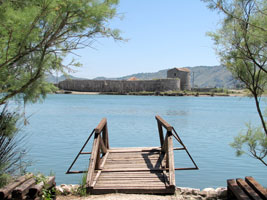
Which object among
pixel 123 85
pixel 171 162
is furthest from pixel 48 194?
pixel 123 85

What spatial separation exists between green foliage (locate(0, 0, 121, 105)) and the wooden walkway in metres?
1.74

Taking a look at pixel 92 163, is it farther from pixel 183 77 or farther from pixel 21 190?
pixel 183 77

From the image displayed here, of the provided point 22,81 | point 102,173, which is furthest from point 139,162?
point 22,81

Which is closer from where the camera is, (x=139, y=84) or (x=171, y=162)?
(x=171, y=162)

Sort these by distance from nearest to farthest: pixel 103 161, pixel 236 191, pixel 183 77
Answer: pixel 236 191 → pixel 103 161 → pixel 183 77

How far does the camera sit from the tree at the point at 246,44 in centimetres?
486

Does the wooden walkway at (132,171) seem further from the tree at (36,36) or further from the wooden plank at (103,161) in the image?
the tree at (36,36)

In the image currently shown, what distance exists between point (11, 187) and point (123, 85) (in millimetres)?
82669

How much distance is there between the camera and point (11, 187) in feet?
12.9

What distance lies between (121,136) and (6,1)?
1327 cm

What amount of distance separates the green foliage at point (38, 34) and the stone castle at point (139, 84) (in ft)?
245

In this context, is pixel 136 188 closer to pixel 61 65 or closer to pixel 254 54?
pixel 61 65

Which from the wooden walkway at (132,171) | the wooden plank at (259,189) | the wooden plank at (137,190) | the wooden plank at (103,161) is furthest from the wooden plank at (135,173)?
the wooden plank at (259,189)

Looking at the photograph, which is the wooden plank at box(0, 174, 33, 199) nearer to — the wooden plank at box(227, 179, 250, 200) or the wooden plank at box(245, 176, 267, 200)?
the wooden plank at box(227, 179, 250, 200)
